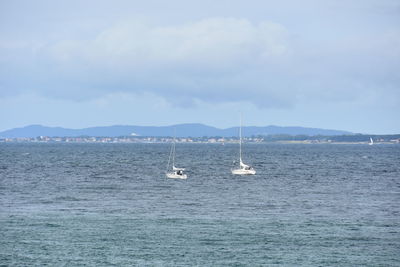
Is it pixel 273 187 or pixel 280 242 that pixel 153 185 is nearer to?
pixel 273 187

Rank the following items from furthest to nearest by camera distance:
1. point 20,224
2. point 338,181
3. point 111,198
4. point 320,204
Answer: point 338,181
point 111,198
point 320,204
point 20,224

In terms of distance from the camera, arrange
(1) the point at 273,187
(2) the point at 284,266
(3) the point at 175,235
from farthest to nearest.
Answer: (1) the point at 273,187 < (3) the point at 175,235 < (2) the point at 284,266

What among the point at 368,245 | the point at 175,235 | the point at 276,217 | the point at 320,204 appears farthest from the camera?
the point at 320,204

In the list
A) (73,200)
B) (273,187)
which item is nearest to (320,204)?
(273,187)

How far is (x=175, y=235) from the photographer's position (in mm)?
47500

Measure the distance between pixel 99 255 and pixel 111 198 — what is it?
3257 cm

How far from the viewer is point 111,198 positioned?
73.4 meters

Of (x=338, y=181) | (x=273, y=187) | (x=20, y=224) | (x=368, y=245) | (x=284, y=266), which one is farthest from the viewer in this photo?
(x=338, y=181)

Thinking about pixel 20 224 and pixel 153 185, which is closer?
pixel 20 224

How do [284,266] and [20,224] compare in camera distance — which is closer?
[284,266]

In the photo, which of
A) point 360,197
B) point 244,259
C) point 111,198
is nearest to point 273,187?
point 360,197

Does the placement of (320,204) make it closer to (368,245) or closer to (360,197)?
(360,197)

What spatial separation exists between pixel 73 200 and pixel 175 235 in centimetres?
2639

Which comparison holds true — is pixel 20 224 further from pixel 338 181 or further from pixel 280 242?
pixel 338 181
